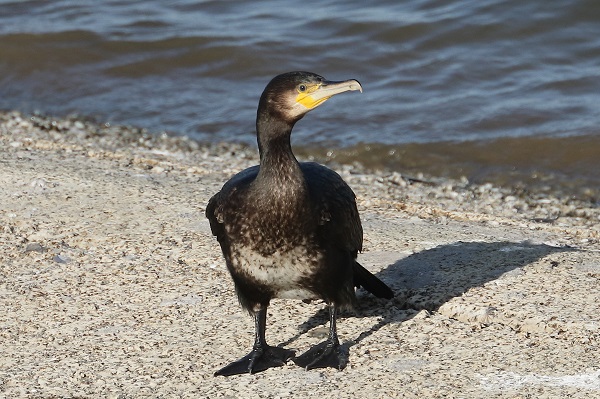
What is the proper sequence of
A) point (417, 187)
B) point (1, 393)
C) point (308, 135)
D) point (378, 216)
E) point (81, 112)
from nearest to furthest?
point (1, 393) → point (378, 216) → point (417, 187) → point (308, 135) → point (81, 112)

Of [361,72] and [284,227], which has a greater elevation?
[284,227]

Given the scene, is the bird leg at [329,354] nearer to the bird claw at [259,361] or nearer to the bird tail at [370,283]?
the bird claw at [259,361]

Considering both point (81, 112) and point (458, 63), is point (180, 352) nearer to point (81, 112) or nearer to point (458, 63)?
point (81, 112)

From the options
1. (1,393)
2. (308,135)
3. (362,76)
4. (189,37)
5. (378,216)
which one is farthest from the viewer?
(189,37)

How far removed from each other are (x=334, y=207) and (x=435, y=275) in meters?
1.06

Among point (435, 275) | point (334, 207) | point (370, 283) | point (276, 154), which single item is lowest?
point (435, 275)

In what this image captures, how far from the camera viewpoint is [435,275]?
16.8 ft

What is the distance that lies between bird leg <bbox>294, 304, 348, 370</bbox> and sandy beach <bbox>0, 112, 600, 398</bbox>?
0.04 metres

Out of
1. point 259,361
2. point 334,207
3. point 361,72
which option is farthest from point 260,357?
point 361,72

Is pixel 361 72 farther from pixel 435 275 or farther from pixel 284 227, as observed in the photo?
pixel 284 227

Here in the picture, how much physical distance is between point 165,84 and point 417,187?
473 cm

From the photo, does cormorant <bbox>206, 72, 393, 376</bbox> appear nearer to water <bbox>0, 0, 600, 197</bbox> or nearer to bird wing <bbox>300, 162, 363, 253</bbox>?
bird wing <bbox>300, 162, 363, 253</bbox>

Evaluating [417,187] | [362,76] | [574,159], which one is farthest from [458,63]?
[417,187]

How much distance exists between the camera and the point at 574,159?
30.3 feet
